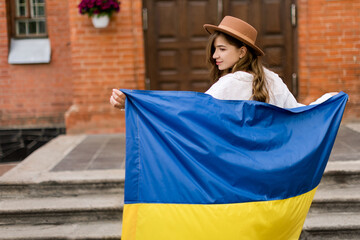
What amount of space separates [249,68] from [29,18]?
21.7 feet

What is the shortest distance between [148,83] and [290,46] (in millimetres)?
2235

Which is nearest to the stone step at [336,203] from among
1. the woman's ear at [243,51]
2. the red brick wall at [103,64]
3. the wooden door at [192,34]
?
the woman's ear at [243,51]

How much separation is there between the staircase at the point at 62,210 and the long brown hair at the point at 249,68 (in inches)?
72.9

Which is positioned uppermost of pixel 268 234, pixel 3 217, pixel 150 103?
pixel 150 103

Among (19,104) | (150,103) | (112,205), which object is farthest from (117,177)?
(19,104)

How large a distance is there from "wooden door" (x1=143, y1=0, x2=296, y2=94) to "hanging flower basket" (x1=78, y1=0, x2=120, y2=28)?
569 millimetres

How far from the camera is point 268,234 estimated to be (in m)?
2.54

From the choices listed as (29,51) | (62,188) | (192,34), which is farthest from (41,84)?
(62,188)

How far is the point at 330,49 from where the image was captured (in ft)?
23.6

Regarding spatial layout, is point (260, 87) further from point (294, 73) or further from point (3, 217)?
point (294, 73)

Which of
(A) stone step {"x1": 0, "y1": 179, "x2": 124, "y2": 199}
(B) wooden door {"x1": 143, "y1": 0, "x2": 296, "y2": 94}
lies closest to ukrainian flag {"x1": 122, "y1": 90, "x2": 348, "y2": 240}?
(A) stone step {"x1": 0, "y1": 179, "x2": 124, "y2": 199}

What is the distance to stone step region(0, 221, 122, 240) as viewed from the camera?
4008mm

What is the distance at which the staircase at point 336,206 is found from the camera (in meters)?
4.03

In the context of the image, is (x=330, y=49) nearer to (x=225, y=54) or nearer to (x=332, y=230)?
(x=332, y=230)
